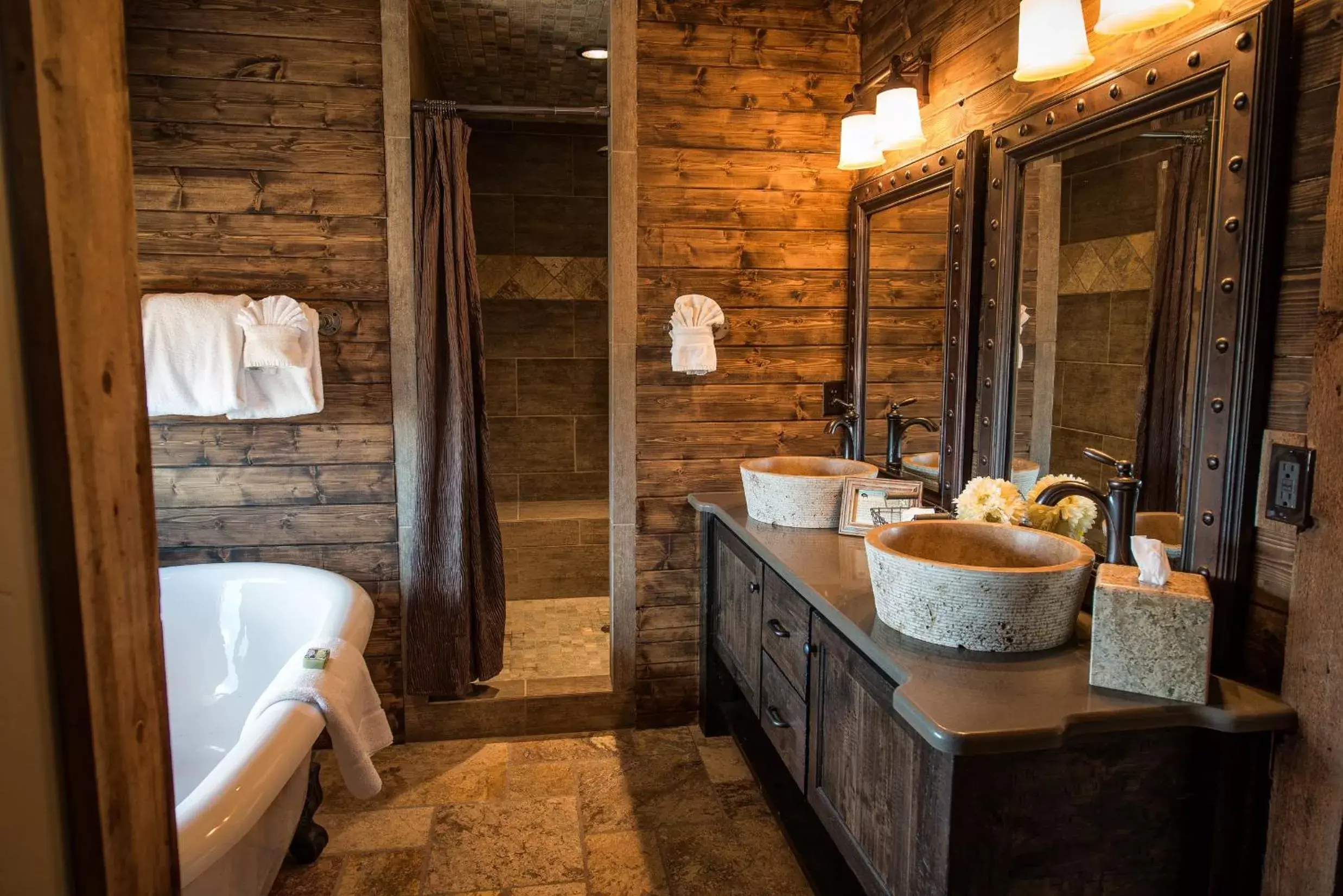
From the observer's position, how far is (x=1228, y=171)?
1.40 metres

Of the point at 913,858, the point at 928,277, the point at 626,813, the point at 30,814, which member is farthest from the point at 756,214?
the point at 30,814

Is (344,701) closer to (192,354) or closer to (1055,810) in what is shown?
(192,354)

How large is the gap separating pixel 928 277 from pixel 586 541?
254 cm

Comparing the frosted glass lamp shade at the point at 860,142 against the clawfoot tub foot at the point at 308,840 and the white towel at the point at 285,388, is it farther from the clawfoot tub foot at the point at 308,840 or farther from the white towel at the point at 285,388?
the clawfoot tub foot at the point at 308,840

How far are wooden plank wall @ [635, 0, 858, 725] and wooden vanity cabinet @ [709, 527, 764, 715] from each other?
268 millimetres

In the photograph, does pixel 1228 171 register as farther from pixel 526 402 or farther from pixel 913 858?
pixel 526 402

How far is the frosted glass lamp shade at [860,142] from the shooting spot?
2.64 meters

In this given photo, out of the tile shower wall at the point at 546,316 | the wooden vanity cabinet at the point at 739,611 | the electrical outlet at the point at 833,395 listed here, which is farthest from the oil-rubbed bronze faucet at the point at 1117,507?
the tile shower wall at the point at 546,316

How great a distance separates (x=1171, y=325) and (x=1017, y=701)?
29.4 inches

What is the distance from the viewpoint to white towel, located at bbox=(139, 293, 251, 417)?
258cm

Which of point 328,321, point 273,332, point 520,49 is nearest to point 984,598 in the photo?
point 273,332

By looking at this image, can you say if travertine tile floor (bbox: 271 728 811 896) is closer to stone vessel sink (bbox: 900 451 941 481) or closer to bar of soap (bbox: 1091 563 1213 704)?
stone vessel sink (bbox: 900 451 941 481)

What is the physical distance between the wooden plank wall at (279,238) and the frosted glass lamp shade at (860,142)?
4.92 feet

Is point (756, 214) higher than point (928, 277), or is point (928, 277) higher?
point (756, 214)
